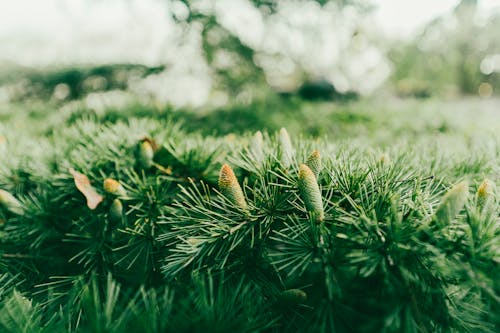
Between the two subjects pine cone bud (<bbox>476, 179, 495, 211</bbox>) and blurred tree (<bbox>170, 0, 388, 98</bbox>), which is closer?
pine cone bud (<bbox>476, 179, 495, 211</bbox>)

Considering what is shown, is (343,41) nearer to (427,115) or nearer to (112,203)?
(427,115)

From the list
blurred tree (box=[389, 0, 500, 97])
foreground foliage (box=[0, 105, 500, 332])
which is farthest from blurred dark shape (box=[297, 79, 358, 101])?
foreground foliage (box=[0, 105, 500, 332])

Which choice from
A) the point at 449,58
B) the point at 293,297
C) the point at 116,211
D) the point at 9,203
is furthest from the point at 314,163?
the point at 449,58

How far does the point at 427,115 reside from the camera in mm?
1387

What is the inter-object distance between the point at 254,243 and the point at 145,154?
0.83 ft

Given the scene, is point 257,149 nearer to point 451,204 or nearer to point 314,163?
point 314,163

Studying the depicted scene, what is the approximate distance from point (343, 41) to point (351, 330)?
7.29ft

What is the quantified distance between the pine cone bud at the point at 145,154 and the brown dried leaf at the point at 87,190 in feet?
0.29

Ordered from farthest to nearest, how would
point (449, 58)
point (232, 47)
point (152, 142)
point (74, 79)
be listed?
point (449, 58)
point (74, 79)
point (232, 47)
point (152, 142)

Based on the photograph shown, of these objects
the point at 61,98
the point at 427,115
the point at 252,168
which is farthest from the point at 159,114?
the point at 61,98

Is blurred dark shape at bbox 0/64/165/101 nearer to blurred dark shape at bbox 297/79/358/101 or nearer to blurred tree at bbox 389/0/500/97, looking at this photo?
blurred dark shape at bbox 297/79/358/101

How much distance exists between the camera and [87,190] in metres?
0.49

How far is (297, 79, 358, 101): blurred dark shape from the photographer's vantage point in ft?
7.23

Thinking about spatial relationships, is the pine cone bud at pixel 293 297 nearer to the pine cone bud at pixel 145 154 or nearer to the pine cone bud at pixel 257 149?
the pine cone bud at pixel 257 149
